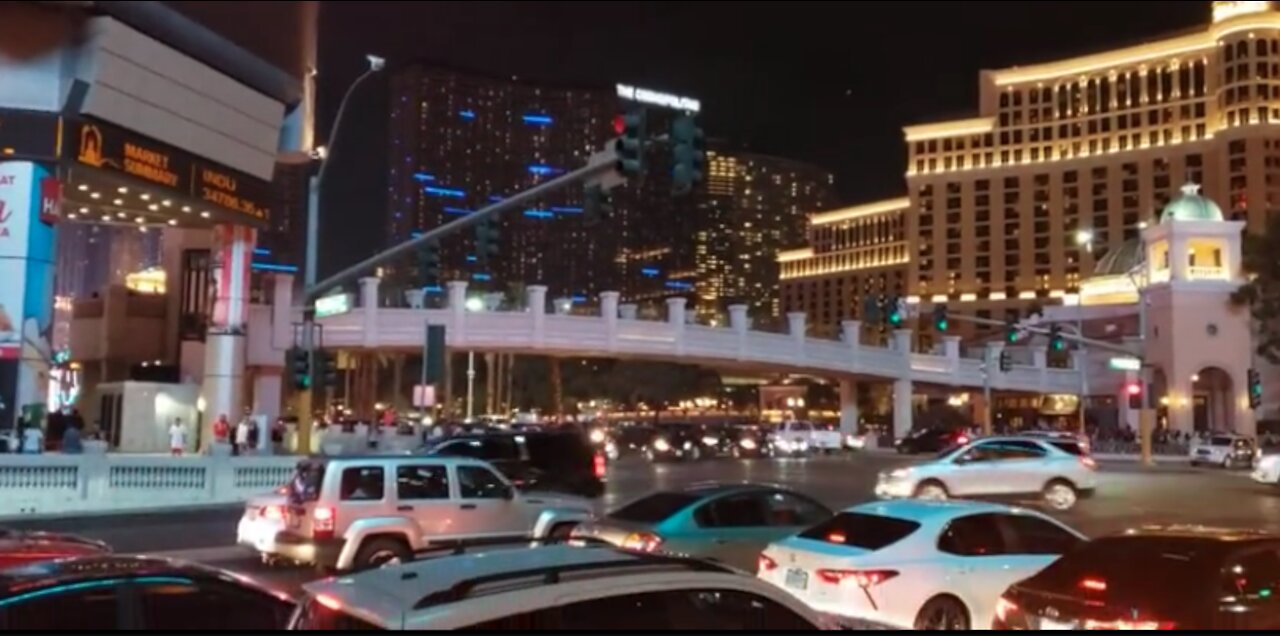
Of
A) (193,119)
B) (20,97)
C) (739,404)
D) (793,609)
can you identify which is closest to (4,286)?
(20,97)

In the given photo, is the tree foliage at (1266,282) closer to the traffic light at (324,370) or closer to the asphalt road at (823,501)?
the asphalt road at (823,501)

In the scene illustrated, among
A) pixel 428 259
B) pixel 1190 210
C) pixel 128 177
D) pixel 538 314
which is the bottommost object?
pixel 428 259

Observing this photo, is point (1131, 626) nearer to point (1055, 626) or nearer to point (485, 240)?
point (1055, 626)

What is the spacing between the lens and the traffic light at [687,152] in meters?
17.8

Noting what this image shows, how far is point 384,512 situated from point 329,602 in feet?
34.2

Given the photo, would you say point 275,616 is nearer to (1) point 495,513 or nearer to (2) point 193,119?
(1) point 495,513

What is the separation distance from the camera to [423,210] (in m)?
140

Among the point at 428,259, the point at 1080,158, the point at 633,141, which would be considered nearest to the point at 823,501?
the point at 428,259

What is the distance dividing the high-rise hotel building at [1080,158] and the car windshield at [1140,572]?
402 feet

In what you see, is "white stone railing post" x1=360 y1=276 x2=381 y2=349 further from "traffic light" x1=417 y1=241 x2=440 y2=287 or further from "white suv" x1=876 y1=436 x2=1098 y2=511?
"white suv" x1=876 y1=436 x2=1098 y2=511

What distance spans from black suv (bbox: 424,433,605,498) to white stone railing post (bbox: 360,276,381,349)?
32.0m

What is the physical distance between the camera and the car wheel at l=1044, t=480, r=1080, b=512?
90.4 ft

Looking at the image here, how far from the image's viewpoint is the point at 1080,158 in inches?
5910

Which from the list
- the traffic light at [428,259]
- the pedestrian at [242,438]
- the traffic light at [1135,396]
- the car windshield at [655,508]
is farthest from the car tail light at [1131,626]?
the traffic light at [1135,396]
